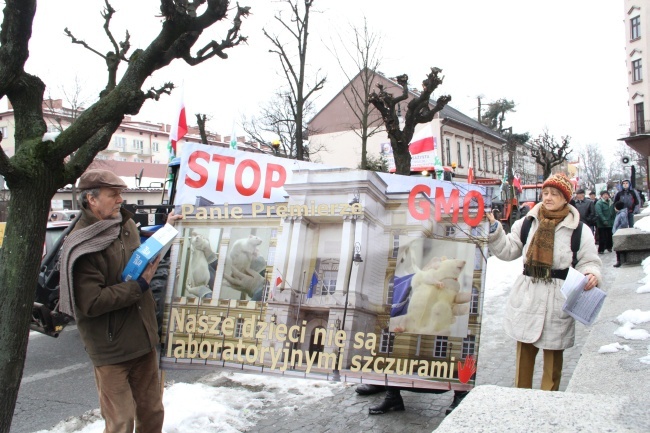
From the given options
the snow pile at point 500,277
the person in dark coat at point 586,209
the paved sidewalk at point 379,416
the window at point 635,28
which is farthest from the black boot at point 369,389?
the window at point 635,28

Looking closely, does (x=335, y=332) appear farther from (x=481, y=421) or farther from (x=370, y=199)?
(x=481, y=421)

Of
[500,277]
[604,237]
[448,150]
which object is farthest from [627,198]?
[448,150]

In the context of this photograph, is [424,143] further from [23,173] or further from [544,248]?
[23,173]

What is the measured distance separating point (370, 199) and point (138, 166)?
220ft

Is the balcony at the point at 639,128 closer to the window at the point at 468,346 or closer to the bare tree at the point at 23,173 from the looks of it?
the window at the point at 468,346

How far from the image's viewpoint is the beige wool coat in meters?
3.87

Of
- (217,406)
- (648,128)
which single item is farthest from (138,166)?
(217,406)

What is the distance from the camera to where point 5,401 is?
3314 mm

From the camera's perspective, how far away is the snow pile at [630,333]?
14.2ft

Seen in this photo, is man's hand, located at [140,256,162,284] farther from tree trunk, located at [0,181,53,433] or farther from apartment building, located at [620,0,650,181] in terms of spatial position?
apartment building, located at [620,0,650,181]

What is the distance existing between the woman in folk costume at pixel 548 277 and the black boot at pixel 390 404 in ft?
3.67

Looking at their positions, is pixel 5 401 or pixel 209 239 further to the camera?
pixel 209 239

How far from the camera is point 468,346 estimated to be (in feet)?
12.8

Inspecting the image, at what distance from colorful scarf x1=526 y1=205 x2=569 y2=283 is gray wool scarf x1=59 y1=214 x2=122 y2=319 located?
114 inches
